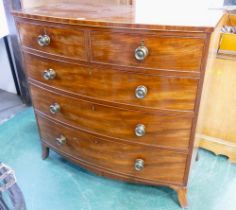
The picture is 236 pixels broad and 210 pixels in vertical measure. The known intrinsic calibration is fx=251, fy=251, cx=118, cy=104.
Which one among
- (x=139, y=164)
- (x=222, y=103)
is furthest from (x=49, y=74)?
(x=222, y=103)

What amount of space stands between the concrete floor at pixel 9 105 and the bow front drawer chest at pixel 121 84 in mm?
826

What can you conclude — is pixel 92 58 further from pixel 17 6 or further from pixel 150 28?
pixel 17 6

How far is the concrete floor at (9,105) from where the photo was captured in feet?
6.83

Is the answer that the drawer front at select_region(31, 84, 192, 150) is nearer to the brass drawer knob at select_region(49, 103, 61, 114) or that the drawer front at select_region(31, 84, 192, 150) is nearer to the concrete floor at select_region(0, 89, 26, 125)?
the brass drawer knob at select_region(49, 103, 61, 114)

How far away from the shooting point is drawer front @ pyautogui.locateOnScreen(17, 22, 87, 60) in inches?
40.6

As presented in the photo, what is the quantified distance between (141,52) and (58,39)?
393 mm

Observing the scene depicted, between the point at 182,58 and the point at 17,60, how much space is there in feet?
5.05

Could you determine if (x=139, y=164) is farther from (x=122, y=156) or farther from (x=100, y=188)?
(x=100, y=188)

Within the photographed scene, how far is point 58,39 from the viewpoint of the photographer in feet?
3.55

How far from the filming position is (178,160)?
1.14m

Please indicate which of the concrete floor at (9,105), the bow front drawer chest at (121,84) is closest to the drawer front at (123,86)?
the bow front drawer chest at (121,84)

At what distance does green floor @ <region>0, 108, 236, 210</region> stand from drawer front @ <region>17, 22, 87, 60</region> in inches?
29.6

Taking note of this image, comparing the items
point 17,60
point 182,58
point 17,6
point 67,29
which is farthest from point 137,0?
point 17,60

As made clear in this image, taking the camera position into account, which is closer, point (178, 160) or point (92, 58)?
point (92, 58)
